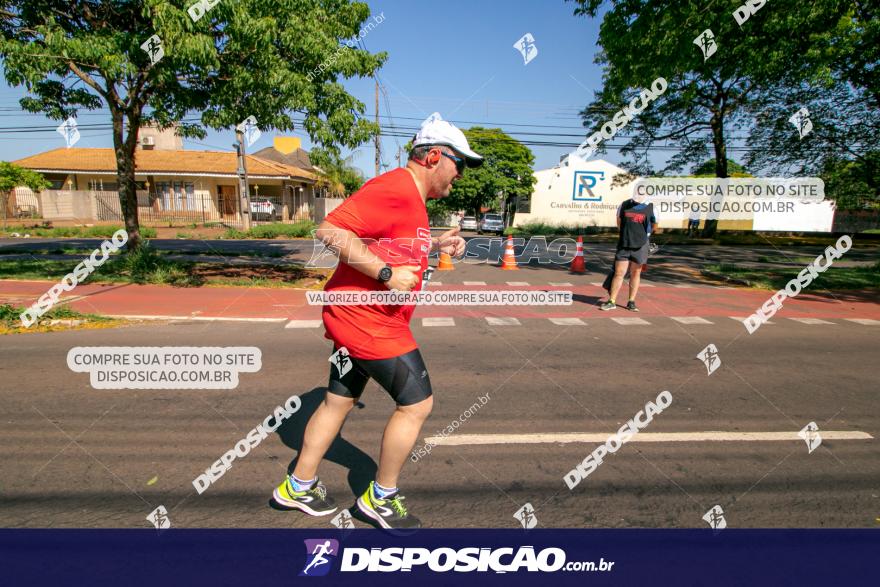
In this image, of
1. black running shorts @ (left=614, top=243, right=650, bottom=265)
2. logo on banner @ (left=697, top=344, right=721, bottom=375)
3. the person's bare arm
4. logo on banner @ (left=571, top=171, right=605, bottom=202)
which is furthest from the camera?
logo on banner @ (left=571, top=171, right=605, bottom=202)

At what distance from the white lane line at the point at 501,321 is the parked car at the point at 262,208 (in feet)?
95.2

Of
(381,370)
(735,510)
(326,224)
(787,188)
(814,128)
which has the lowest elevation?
(735,510)

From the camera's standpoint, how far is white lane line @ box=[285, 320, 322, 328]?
6.70 meters

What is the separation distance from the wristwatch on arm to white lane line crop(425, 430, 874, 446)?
164 centimetres

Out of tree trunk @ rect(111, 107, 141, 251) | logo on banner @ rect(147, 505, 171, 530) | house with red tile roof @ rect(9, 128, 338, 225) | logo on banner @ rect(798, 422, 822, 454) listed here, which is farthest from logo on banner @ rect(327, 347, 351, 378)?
house with red tile roof @ rect(9, 128, 338, 225)

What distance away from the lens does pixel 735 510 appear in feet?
8.43

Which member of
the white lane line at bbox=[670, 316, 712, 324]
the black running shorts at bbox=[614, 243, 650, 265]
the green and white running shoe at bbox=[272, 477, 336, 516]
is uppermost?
the black running shorts at bbox=[614, 243, 650, 265]

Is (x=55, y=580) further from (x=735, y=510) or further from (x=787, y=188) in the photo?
(x=787, y=188)

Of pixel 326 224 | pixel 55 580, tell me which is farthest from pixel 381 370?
pixel 55 580

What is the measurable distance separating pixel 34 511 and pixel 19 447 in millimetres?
939

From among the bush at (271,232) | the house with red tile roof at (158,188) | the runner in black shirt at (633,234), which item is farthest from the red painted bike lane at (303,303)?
the house with red tile roof at (158,188)

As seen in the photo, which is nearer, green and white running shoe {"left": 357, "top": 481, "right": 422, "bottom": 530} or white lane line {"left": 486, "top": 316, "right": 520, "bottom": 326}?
green and white running shoe {"left": 357, "top": 481, "right": 422, "bottom": 530}

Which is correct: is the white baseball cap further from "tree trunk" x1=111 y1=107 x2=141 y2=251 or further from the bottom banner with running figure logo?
"tree trunk" x1=111 y1=107 x2=141 y2=251

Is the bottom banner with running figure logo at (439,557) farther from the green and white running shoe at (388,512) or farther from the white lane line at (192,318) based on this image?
the white lane line at (192,318)
